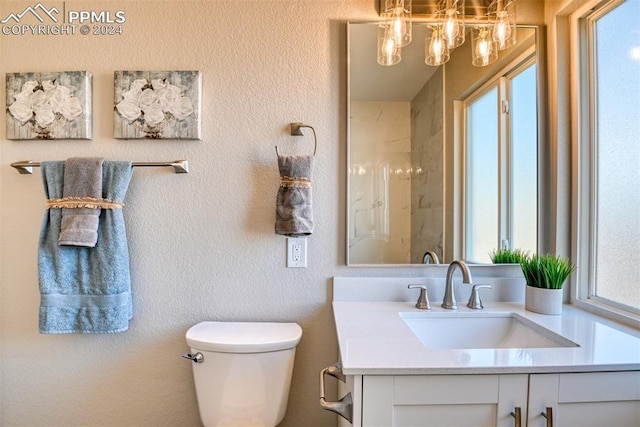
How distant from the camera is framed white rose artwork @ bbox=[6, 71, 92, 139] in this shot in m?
1.35

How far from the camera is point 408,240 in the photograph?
4.47ft

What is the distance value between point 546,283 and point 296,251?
3.21ft

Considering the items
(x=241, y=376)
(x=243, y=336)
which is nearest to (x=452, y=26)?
(x=243, y=336)

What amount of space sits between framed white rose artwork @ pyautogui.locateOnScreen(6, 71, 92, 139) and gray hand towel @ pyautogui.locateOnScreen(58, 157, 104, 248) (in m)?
0.19

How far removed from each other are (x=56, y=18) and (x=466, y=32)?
1.77 m

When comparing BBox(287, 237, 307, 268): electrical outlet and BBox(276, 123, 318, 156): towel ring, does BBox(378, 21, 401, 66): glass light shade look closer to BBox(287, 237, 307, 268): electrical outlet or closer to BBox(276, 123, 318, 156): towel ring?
BBox(276, 123, 318, 156): towel ring

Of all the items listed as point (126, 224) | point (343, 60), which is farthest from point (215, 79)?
point (126, 224)

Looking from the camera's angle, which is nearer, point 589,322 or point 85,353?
point 589,322

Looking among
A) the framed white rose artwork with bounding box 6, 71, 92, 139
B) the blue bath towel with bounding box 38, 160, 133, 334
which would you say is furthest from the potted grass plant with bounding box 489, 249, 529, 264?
the framed white rose artwork with bounding box 6, 71, 92, 139

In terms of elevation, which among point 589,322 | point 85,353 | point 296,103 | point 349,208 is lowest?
point 85,353

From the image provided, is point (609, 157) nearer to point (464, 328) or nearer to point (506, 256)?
point (506, 256)

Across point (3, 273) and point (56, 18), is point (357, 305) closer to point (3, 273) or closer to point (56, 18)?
point (3, 273)

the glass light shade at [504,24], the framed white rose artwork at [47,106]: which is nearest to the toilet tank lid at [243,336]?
the framed white rose artwork at [47,106]

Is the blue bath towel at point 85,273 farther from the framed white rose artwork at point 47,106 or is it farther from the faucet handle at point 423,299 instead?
the faucet handle at point 423,299
